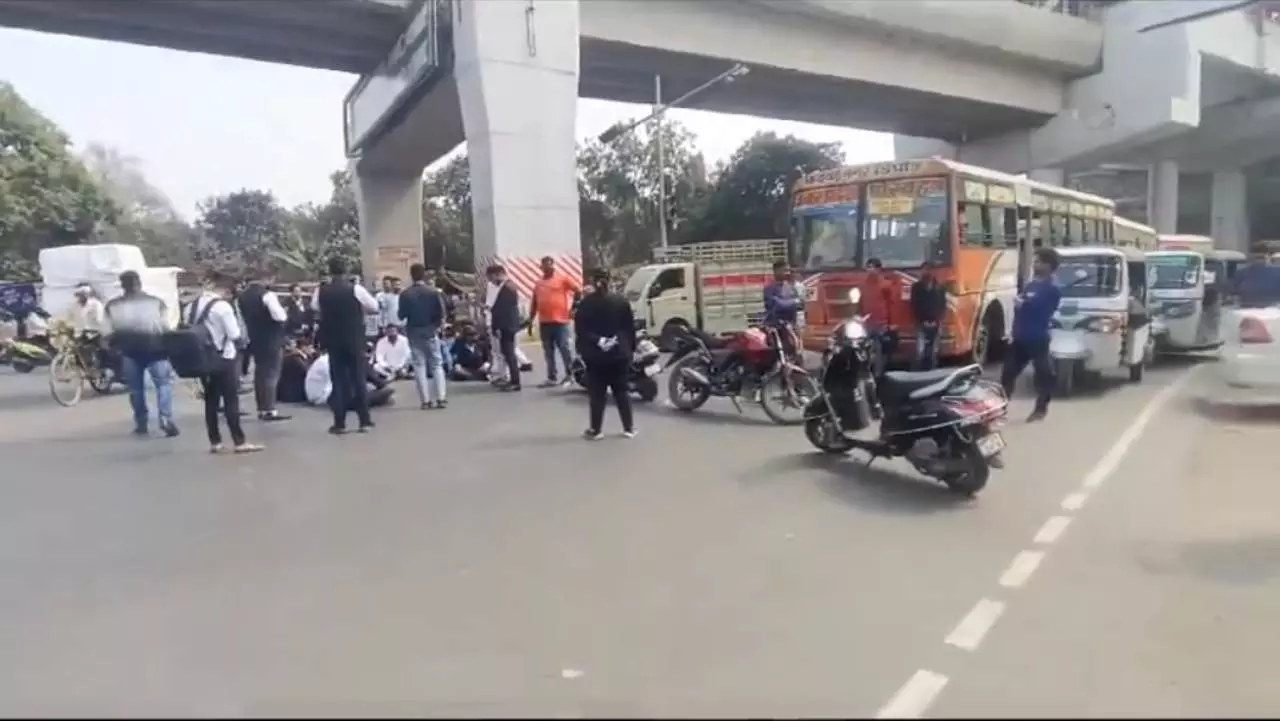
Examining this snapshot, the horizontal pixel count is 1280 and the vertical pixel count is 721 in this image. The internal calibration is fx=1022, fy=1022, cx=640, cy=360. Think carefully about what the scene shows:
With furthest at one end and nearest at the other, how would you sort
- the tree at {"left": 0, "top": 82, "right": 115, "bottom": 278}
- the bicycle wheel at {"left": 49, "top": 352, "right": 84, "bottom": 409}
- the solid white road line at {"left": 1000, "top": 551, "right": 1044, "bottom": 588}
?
the tree at {"left": 0, "top": 82, "right": 115, "bottom": 278} → the bicycle wheel at {"left": 49, "top": 352, "right": 84, "bottom": 409} → the solid white road line at {"left": 1000, "top": 551, "right": 1044, "bottom": 588}

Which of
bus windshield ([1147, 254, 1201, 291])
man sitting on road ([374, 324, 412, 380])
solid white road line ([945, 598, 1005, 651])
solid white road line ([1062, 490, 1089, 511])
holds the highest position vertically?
bus windshield ([1147, 254, 1201, 291])

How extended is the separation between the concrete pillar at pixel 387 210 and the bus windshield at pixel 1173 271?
21718mm

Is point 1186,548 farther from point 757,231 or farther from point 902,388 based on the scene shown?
point 757,231

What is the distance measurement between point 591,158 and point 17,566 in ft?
147

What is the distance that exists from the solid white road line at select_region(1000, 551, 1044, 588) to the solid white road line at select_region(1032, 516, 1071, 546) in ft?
0.98

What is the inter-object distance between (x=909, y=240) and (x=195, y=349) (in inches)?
354

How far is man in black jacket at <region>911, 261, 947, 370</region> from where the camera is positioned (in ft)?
41.8

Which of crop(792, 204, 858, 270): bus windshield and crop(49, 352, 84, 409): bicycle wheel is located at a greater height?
crop(792, 204, 858, 270): bus windshield

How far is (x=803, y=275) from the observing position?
1448cm

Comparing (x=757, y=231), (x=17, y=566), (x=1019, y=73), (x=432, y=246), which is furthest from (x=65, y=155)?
(x=17, y=566)

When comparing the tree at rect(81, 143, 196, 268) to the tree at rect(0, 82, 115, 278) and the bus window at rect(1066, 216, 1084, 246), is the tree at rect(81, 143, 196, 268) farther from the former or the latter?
the bus window at rect(1066, 216, 1084, 246)

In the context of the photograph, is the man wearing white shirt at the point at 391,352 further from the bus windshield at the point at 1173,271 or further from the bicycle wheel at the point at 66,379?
the bus windshield at the point at 1173,271

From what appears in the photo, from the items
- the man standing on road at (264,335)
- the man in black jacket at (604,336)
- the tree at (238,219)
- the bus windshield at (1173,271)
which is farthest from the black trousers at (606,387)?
the tree at (238,219)

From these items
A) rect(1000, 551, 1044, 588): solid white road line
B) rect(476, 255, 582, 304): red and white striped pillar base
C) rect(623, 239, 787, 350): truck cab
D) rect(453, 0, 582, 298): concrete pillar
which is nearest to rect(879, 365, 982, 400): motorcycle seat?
rect(1000, 551, 1044, 588): solid white road line
